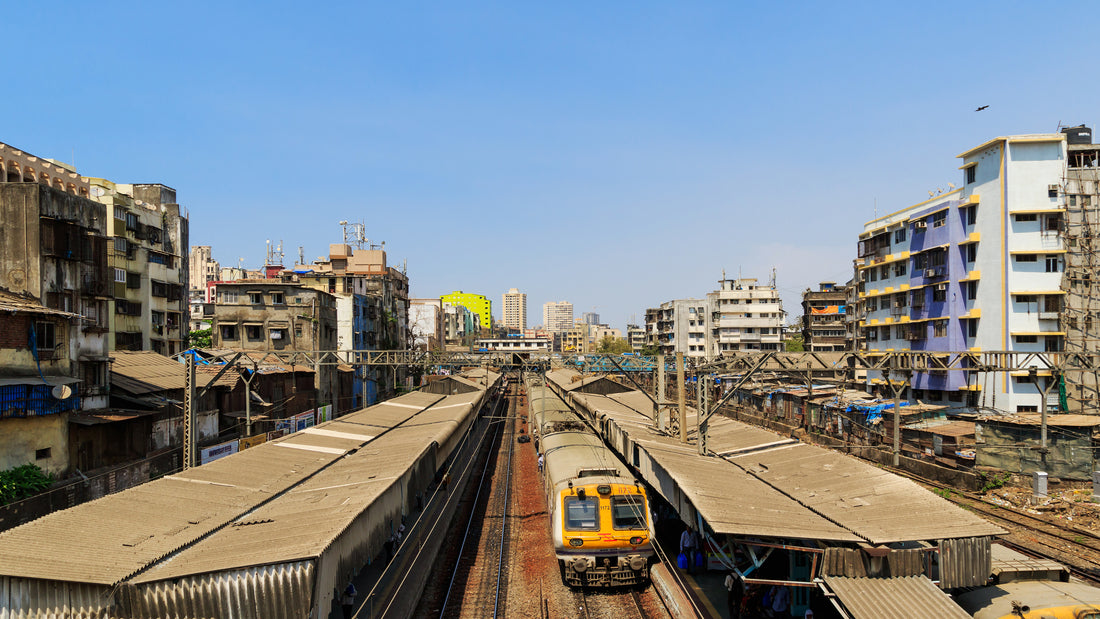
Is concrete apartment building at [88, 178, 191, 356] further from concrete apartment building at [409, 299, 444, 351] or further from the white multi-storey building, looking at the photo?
concrete apartment building at [409, 299, 444, 351]

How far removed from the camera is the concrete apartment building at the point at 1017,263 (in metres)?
34.8


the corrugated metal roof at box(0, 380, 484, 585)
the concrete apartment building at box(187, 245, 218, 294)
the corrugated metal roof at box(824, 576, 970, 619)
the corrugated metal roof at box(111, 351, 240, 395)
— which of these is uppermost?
the concrete apartment building at box(187, 245, 218, 294)

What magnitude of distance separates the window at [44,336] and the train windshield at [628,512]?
20367 millimetres

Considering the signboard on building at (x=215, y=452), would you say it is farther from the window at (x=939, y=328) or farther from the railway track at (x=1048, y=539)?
the window at (x=939, y=328)

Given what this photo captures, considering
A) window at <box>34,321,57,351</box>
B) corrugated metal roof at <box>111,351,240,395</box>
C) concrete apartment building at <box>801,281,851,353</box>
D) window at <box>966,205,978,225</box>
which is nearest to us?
window at <box>34,321,57,351</box>

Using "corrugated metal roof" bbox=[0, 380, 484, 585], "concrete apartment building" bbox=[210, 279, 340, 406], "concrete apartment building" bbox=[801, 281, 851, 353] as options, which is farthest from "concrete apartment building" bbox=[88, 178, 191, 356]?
"concrete apartment building" bbox=[801, 281, 851, 353]

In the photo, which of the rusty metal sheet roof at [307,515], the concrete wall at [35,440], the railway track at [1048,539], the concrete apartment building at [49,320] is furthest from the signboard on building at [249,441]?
the railway track at [1048,539]

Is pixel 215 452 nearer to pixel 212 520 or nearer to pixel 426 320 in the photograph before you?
pixel 212 520

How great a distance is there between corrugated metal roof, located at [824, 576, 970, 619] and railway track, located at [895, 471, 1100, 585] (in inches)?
362

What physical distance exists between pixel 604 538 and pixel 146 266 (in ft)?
139

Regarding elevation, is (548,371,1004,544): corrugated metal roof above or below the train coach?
above

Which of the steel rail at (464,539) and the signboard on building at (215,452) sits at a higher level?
the signboard on building at (215,452)

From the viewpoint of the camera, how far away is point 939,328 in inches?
1602

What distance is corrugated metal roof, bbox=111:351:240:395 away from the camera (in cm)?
2842
